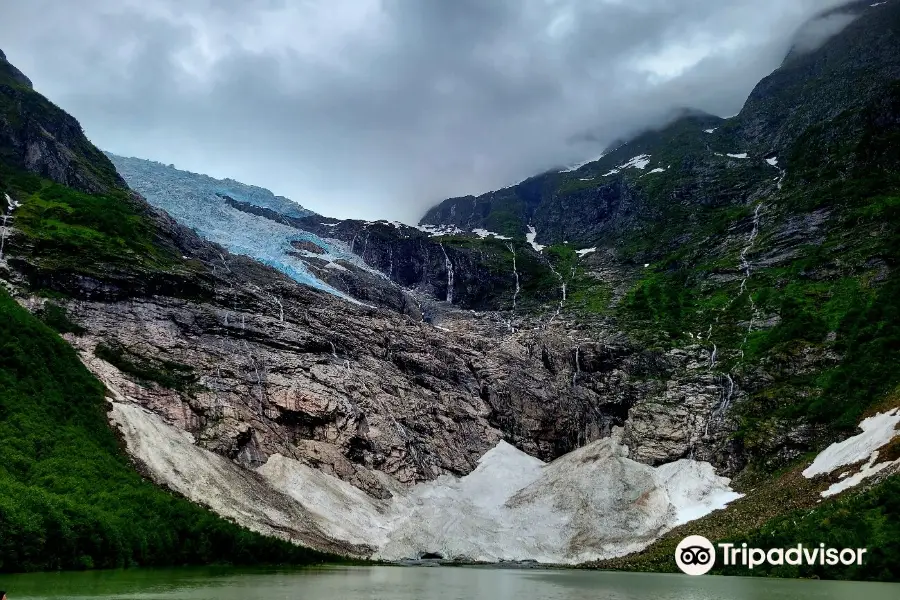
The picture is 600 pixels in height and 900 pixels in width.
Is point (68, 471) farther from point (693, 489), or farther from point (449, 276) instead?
point (449, 276)

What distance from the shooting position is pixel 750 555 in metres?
53.7

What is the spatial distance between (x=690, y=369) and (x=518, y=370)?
28.4 metres

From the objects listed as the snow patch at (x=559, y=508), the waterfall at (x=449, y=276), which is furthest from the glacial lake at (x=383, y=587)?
the waterfall at (x=449, y=276)

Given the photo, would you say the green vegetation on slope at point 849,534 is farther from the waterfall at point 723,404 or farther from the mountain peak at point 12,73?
the mountain peak at point 12,73

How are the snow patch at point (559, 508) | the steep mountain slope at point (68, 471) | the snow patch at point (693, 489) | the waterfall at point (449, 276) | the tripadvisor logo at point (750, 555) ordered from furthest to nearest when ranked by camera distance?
the waterfall at point (449, 276) < the snow patch at point (693, 489) < the snow patch at point (559, 508) < the tripadvisor logo at point (750, 555) < the steep mountain slope at point (68, 471)

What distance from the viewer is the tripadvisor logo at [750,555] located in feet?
151

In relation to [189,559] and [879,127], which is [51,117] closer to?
[189,559]

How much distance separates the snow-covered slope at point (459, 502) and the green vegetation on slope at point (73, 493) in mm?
4492

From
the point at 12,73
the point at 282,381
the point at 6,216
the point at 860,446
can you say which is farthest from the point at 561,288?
the point at 12,73

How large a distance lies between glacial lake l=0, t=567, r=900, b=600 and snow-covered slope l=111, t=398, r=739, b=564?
18433 millimetres

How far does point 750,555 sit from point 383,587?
107 feet

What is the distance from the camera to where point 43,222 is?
96062 mm

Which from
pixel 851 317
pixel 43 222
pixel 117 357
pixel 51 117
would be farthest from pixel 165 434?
pixel 51 117

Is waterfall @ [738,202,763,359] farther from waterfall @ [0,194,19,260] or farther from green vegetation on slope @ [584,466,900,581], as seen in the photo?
waterfall @ [0,194,19,260]
